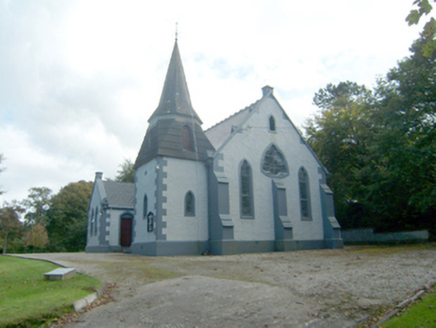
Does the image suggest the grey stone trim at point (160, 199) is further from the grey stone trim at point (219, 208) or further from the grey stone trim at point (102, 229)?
the grey stone trim at point (102, 229)

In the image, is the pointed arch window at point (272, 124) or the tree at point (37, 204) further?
the tree at point (37, 204)

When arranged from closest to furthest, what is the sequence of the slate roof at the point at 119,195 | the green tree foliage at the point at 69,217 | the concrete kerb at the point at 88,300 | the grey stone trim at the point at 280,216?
the concrete kerb at the point at 88,300 < the grey stone trim at the point at 280,216 < the slate roof at the point at 119,195 < the green tree foliage at the point at 69,217

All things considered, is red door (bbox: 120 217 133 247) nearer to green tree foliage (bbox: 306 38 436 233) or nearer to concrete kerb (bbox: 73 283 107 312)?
green tree foliage (bbox: 306 38 436 233)

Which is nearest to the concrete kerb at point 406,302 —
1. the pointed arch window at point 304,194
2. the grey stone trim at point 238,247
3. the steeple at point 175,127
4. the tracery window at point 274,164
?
the grey stone trim at point 238,247

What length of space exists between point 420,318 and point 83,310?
5654mm

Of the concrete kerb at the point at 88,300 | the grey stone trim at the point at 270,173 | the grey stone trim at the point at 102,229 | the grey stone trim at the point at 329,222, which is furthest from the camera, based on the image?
the grey stone trim at the point at 102,229

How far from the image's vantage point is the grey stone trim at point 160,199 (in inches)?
760

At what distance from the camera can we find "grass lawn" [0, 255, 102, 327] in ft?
18.1

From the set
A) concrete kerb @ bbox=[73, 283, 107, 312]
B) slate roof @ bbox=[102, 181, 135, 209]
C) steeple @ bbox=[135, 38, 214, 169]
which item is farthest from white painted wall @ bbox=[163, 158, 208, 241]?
concrete kerb @ bbox=[73, 283, 107, 312]

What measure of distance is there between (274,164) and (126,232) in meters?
13.8

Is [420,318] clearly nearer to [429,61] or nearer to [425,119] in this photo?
[425,119]

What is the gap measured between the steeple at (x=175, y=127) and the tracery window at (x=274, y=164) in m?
3.73

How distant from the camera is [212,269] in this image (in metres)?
11.7

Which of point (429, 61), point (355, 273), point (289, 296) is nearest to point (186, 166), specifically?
point (355, 273)
